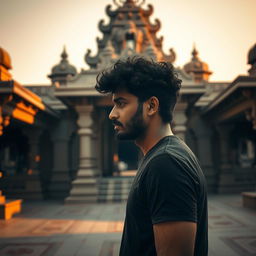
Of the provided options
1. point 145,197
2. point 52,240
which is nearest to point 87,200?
point 52,240

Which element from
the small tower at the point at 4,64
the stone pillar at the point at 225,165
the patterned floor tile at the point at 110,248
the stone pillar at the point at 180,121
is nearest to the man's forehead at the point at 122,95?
the patterned floor tile at the point at 110,248

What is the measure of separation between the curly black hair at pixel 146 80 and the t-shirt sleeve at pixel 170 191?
1.19 ft

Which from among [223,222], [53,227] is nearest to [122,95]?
[53,227]

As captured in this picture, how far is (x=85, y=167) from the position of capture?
9.30m

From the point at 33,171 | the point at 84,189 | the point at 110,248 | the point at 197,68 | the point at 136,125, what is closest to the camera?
the point at 136,125

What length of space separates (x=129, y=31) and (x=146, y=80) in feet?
A: 42.5

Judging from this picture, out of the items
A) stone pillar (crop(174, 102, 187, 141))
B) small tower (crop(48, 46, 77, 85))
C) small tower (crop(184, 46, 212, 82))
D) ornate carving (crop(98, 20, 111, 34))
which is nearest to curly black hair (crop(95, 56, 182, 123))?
stone pillar (crop(174, 102, 187, 141))

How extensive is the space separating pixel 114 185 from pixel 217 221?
15.3 feet

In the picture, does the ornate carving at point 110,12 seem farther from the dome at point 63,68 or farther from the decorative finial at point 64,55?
the dome at point 63,68

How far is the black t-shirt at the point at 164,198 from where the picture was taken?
36.8 inches

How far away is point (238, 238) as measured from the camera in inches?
175

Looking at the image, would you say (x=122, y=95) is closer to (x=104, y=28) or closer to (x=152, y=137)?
(x=152, y=137)

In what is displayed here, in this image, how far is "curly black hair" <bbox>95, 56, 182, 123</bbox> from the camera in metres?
1.26

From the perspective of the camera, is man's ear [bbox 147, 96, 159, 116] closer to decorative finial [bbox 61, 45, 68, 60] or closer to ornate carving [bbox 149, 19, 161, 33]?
decorative finial [bbox 61, 45, 68, 60]
